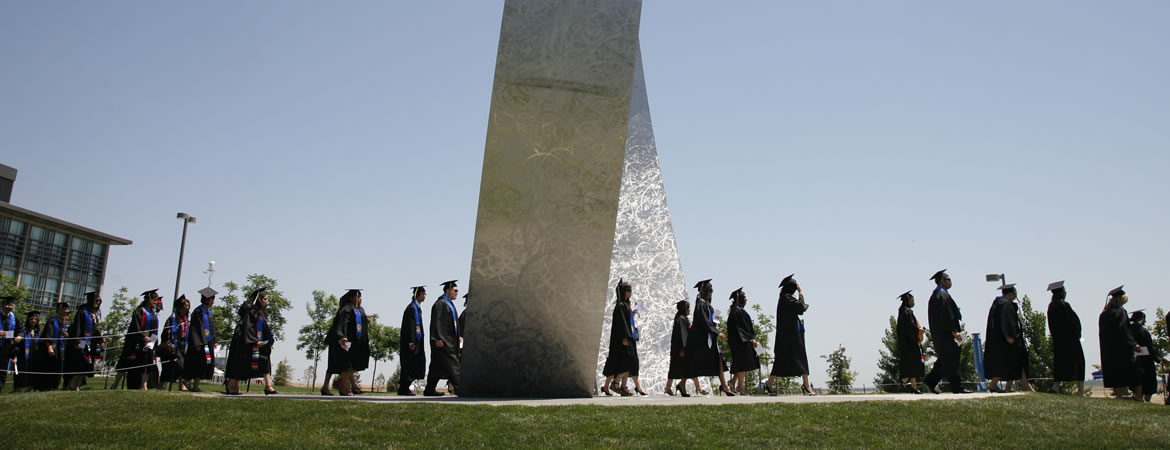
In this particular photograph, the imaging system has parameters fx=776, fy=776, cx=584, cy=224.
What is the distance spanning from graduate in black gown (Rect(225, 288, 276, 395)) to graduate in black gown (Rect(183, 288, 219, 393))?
120 cm

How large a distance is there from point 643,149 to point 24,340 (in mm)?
12090

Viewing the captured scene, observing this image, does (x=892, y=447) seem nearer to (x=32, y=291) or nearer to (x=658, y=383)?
(x=658, y=383)

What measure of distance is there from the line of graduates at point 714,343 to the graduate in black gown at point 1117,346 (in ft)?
15.8

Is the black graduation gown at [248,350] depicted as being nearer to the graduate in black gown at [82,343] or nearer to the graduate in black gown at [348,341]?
the graduate in black gown at [348,341]

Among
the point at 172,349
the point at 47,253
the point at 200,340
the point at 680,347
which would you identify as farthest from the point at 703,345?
the point at 47,253

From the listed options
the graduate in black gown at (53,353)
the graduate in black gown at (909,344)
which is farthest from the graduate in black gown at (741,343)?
the graduate in black gown at (53,353)

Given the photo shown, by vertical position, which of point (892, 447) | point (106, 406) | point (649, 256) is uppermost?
point (649, 256)

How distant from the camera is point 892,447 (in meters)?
6.44

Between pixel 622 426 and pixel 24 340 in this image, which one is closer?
pixel 622 426

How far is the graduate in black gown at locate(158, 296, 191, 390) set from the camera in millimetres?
13266

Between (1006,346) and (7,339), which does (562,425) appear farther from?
(7,339)

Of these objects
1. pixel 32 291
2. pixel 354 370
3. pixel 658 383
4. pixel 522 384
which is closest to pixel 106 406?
pixel 354 370

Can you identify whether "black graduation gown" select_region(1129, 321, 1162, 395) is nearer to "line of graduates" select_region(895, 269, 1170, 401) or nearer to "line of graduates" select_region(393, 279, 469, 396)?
"line of graduates" select_region(895, 269, 1170, 401)

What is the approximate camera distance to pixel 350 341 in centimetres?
1184
